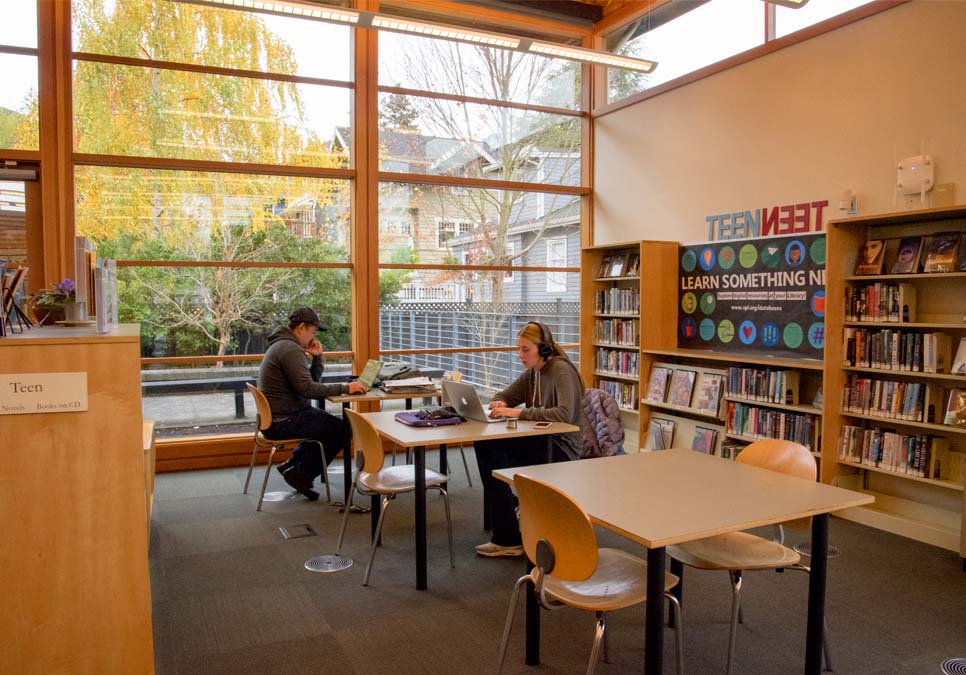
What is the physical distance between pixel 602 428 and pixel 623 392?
2.09m

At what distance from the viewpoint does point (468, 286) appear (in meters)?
7.66

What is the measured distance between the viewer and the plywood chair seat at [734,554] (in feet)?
9.27

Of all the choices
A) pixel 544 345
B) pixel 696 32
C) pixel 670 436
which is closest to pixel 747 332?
pixel 670 436

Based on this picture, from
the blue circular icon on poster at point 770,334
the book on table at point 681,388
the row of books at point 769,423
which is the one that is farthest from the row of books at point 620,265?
the row of books at point 769,423

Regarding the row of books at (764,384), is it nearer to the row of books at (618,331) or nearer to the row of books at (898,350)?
the row of books at (898,350)

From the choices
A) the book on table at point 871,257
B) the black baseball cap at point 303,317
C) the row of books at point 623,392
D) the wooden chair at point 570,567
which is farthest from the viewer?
the row of books at point 623,392

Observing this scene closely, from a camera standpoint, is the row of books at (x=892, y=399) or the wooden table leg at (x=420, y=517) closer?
the wooden table leg at (x=420, y=517)

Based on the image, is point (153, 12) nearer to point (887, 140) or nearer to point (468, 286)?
point (468, 286)

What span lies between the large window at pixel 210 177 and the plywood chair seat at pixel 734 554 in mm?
Result: 4715

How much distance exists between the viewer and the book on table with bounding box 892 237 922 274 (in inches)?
183

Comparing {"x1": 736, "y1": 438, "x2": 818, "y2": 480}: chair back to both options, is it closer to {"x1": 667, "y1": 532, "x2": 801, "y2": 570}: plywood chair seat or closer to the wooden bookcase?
{"x1": 667, "y1": 532, "x2": 801, "y2": 570}: plywood chair seat

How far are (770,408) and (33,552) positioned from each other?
499 centimetres

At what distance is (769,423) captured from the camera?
18.1 feet

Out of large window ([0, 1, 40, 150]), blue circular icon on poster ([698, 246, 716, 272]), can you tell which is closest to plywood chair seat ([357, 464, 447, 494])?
blue circular icon on poster ([698, 246, 716, 272])
